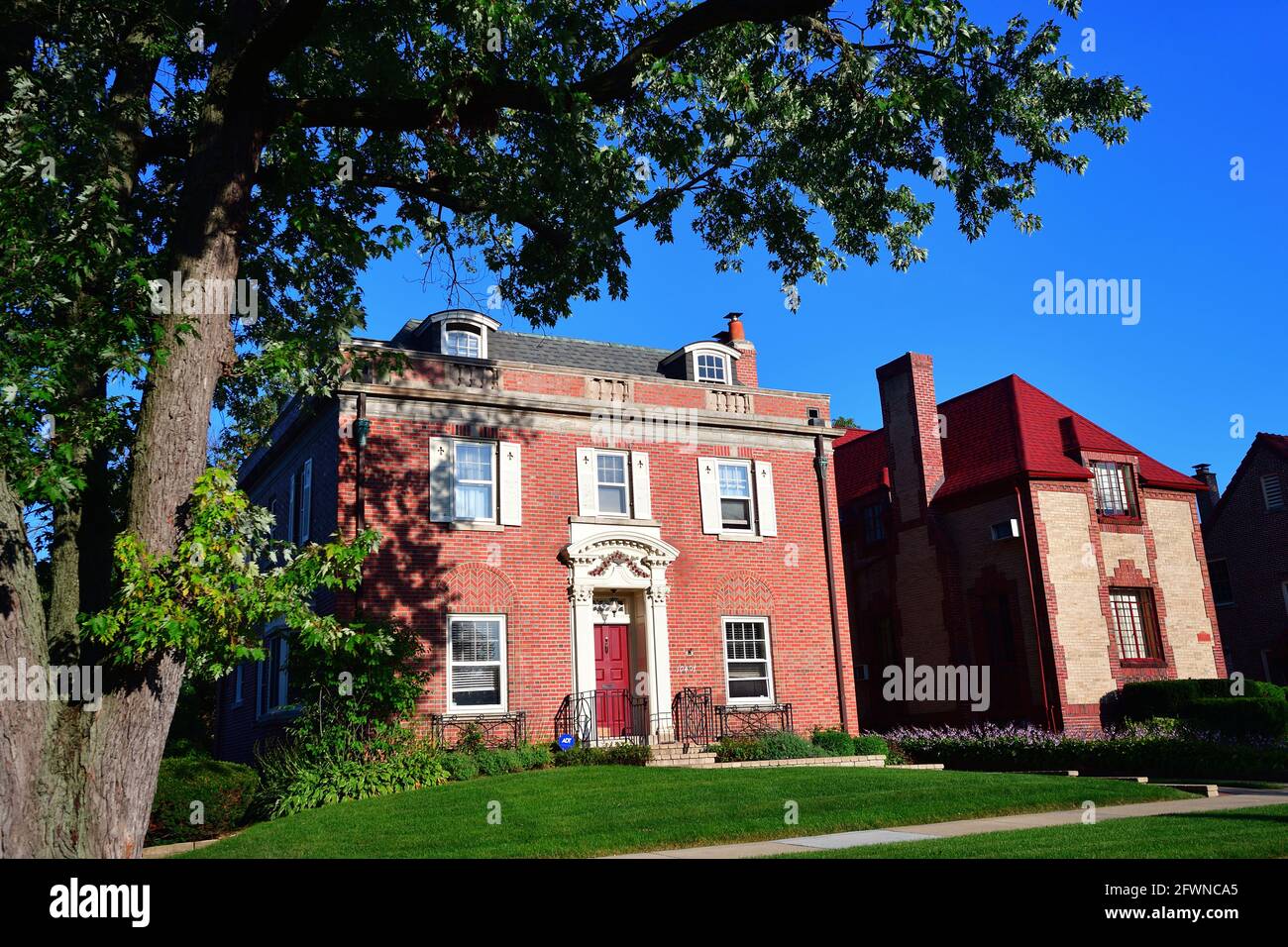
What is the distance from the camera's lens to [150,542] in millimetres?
7793

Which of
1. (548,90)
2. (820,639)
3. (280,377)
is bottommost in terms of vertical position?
(820,639)

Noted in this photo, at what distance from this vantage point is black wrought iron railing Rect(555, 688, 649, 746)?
1897 cm

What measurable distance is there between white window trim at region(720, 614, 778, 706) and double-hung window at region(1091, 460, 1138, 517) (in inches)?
380

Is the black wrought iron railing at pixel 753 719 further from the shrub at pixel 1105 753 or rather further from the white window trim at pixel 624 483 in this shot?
the white window trim at pixel 624 483

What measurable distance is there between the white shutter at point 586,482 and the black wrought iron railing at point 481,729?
4.27 meters

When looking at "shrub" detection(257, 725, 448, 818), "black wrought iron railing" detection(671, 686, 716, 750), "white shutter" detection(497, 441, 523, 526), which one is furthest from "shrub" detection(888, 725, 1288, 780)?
"shrub" detection(257, 725, 448, 818)

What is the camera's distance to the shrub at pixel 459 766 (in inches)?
661

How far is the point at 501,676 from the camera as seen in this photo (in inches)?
741

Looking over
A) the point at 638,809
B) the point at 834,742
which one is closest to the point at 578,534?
the point at 834,742

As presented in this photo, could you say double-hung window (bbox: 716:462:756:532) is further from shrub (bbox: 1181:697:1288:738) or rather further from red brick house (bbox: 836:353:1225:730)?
shrub (bbox: 1181:697:1288:738)

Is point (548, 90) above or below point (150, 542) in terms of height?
above
